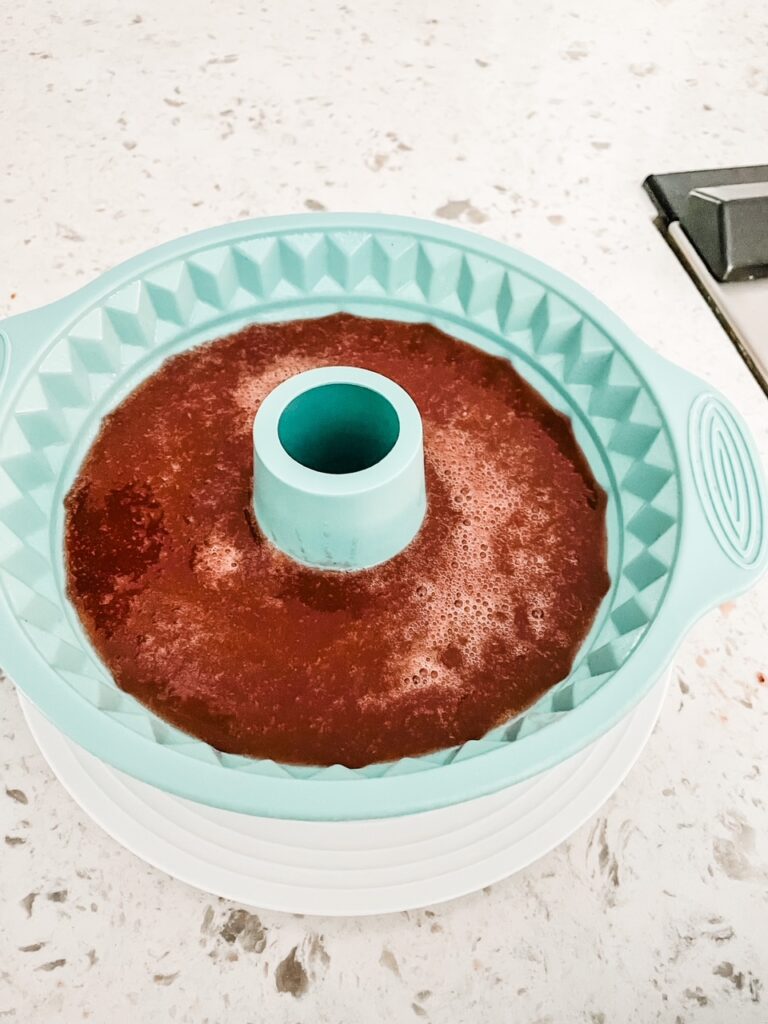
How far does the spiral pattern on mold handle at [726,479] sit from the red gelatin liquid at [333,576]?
103 millimetres

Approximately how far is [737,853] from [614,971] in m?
0.13

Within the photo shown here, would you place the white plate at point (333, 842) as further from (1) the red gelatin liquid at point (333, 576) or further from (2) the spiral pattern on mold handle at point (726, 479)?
(2) the spiral pattern on mold handle at point (726, 479)

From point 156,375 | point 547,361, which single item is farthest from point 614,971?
point 156,375

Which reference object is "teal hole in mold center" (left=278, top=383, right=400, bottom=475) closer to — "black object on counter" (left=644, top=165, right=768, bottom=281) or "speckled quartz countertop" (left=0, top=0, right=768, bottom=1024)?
"speckled quartz countertop" (left=0, top=0, right=768, bottom=1024)

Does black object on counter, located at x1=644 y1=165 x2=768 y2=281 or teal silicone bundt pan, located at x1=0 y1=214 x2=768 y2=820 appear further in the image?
black object on counter, located at x1=644 y1=165 x2=768 y2=281

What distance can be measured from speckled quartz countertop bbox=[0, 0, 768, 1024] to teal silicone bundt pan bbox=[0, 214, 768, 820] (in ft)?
0.42

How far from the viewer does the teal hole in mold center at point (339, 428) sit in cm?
67

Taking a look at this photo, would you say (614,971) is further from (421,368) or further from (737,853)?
(421,368)

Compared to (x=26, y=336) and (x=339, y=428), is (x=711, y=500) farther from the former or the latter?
(x=26, y=336)

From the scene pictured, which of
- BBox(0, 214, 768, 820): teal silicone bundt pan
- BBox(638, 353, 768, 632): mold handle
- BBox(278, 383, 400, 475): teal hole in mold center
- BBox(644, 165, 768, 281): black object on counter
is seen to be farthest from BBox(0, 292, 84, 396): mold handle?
BBox(644, 165, 768, 281): black object on counter

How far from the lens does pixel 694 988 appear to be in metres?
0.58

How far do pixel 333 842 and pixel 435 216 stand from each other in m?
0.79

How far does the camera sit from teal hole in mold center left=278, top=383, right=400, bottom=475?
675mm

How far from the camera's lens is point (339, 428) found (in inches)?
28.3
